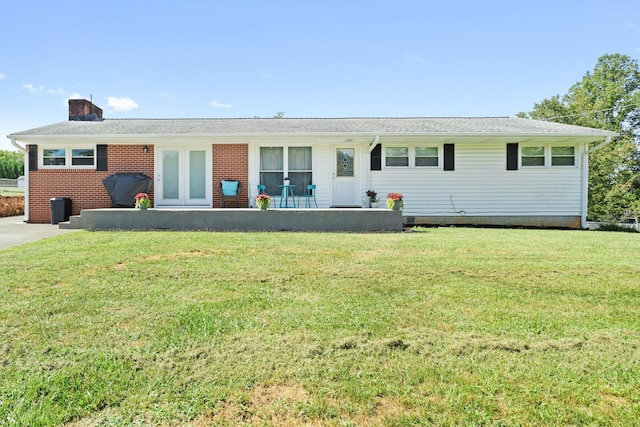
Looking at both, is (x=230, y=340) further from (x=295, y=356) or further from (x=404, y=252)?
(x=404, y=252)

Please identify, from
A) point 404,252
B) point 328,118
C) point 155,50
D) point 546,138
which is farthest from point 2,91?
point 546,138

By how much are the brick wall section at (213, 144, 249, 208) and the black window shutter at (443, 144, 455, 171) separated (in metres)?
6.43

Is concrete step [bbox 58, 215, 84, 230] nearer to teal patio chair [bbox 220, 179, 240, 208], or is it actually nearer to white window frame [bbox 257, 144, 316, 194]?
teal patio chair [bbox 220, 179, 240, 208]

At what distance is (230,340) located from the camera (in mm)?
2738

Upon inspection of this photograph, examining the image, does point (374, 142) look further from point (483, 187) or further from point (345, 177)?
point (483, 187)

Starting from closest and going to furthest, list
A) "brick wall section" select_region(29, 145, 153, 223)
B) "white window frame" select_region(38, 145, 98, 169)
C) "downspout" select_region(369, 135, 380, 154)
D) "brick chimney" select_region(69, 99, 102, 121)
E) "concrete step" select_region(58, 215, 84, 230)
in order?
"concrete step" select_region(58, 215, 84, 230) < "downspout" select_region(369, 135, 380, 154) < "brick wall section" select_region(29, 145, 153, 223) < "white window frame" select_region(38, 145, 98, 169) < "brick chimney" select_region(69, 99, 102, 121)

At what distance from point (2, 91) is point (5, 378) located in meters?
20.9

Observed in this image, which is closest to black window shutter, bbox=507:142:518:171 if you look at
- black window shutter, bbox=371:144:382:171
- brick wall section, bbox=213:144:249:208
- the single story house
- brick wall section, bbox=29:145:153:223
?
the single story house

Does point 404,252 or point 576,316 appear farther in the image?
point 404,252

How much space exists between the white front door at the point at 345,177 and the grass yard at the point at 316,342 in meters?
6.73

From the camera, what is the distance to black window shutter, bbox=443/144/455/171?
38.7ft

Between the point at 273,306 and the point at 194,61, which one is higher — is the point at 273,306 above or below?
below

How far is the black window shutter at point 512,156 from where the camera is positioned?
11.8 meters

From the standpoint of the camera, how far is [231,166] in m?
11.7
